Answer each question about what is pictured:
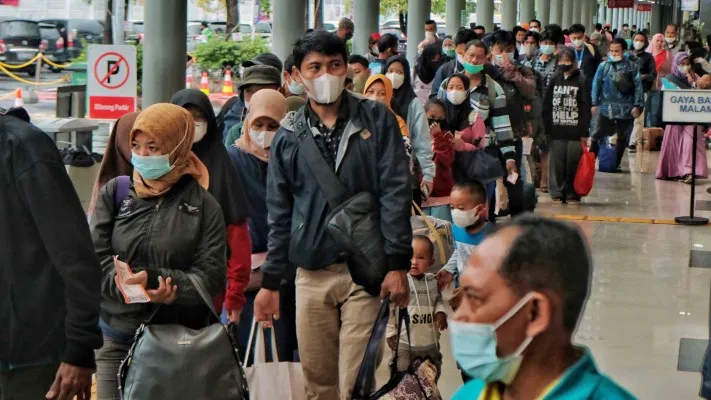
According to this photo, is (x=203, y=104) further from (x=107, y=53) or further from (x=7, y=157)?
(x=107, y=53)

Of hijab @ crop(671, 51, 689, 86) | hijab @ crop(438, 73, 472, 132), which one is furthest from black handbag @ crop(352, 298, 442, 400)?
hijab @ crop(671, 51, 689, 86)

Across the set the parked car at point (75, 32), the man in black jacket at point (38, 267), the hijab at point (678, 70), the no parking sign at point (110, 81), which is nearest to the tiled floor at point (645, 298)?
the man in black jacket at point (38, 267)

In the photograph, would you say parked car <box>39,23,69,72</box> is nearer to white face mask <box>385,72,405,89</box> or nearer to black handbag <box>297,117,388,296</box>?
white face mask <box>385,72,405,89</box>

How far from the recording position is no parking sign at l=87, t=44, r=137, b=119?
11.8m

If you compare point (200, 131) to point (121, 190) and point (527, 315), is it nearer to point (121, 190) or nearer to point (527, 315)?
point (121, 190)

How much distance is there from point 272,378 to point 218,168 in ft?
3.05

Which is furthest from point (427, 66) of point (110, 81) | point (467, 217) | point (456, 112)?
point (467, 217)

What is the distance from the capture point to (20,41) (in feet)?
114

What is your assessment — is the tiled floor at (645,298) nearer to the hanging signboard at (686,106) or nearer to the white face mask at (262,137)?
the hanging signboard at (686,106)

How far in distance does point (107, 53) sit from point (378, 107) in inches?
249

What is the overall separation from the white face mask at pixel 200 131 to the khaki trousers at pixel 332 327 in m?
0.74

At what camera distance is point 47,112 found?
80.4ft

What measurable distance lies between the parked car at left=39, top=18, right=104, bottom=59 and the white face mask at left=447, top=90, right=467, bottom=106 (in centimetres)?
2585

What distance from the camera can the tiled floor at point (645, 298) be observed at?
8211mm
